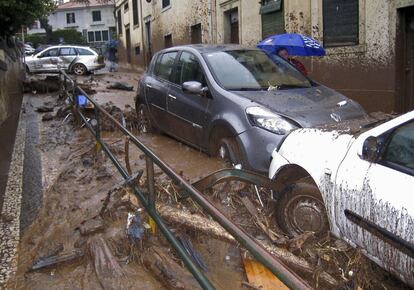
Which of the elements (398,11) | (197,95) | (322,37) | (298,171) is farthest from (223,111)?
(322,37)

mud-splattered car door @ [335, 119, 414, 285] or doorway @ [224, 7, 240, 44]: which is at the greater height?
doorway @ [224, 7, 240, 44]

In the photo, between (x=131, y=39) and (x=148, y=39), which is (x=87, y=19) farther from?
(x=148, y=39)

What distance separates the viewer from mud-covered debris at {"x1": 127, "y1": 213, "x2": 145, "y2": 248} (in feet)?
13.4

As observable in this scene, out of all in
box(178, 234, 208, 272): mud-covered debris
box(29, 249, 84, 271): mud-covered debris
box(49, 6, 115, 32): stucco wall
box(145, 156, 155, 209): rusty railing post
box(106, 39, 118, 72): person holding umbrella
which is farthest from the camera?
box(49, 6, 115, 32): stucco wall

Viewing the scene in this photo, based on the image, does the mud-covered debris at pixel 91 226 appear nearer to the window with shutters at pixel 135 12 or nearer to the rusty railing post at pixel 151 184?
the rusty railing post at pixel 151 184

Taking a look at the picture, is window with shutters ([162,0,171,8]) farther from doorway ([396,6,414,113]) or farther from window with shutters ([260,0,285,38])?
doorway ([396,6,414,113])

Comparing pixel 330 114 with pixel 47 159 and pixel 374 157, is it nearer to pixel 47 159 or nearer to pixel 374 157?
pixel 374 157

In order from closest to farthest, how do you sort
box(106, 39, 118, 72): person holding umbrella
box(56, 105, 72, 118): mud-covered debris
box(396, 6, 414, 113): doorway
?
box(396, 6, 414, 113): doorway
box(56, 105, 72, 118): mud-covered debris
box(106, 39, 118, 72): person holding umbrella

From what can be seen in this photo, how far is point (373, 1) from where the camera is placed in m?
9.86

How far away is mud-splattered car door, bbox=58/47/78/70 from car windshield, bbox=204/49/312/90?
19695 mm

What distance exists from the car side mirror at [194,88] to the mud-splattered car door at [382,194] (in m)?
3.14

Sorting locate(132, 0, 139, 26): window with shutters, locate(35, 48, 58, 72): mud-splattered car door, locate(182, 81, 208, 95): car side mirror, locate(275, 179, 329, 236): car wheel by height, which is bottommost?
locate(275, 179, 329, 236): car wheel

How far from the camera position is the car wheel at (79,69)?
2521 cm

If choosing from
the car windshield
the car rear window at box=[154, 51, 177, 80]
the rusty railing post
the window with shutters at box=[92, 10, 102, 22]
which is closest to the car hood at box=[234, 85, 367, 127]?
the car windshield
